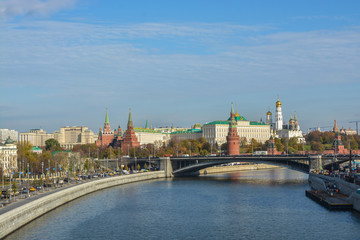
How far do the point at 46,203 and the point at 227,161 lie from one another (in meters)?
50.7

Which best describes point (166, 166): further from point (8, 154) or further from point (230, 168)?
point (8, 154)

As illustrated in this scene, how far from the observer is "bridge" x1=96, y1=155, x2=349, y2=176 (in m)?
87.4

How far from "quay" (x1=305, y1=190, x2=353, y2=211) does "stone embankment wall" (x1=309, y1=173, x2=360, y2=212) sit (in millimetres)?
618

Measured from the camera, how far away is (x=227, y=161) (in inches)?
3856

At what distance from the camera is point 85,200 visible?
6338 centimetres

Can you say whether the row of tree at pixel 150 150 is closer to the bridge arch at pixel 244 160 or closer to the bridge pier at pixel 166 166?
the bridge pier at pixel 166 166

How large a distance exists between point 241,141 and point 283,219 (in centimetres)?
13863

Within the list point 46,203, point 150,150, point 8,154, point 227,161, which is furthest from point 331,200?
point 150,150

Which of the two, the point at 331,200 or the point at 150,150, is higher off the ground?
the point at 150,150

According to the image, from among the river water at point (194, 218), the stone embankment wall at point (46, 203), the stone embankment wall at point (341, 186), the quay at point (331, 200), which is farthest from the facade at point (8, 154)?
the quay at point (331, 200)

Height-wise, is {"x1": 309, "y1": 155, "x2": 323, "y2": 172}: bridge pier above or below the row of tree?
below

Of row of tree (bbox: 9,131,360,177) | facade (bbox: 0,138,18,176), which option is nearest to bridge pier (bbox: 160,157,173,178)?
row of tree (bbox: 9,131,360,177)

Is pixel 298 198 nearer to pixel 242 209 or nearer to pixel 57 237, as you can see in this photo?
pixel 242 209

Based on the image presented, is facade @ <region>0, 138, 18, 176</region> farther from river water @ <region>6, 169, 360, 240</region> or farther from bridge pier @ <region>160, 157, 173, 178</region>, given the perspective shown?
river water @ <region>6, 169, 360, 240</region>
